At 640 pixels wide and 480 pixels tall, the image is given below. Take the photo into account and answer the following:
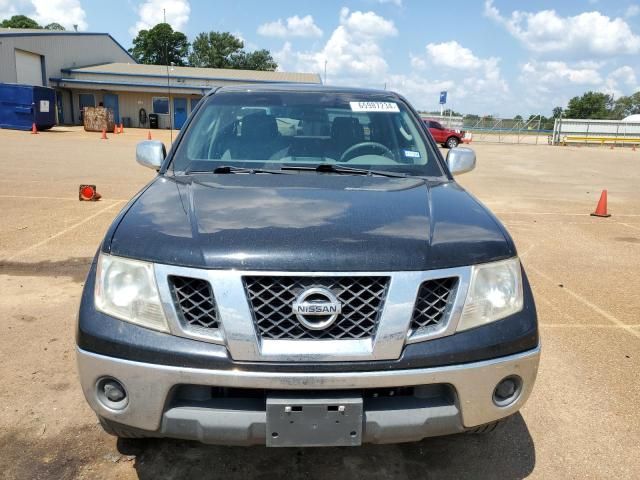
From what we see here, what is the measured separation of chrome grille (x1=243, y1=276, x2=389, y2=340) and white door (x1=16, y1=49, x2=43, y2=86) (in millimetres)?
41202

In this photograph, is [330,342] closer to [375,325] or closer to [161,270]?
[375,325]

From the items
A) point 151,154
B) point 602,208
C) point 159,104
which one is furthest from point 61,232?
point 159,104

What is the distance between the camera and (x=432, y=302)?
6.47 ft

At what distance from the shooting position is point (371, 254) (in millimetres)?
1927

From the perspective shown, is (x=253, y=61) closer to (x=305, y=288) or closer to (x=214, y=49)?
(x=214, y=49)

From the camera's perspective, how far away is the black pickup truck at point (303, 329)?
1.87 metres

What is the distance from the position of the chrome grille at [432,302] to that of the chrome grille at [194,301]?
0.73 meters

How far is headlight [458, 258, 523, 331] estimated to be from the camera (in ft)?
6.62

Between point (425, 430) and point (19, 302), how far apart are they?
12.2 feet

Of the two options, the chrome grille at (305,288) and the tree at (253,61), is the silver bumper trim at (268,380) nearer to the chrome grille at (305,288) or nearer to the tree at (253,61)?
the chrome grille at (305,288)

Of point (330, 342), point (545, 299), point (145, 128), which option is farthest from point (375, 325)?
point (145, 128)

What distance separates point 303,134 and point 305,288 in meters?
1.73

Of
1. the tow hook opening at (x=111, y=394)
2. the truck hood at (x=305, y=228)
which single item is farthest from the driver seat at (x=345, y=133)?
the tow hook opening at (x=111, y=394)

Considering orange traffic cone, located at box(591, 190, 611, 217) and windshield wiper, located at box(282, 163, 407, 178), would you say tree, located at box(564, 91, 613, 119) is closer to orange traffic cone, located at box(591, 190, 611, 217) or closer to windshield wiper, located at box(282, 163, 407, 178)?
orange traffic cone, located at box(591, 190, 611, 217)
